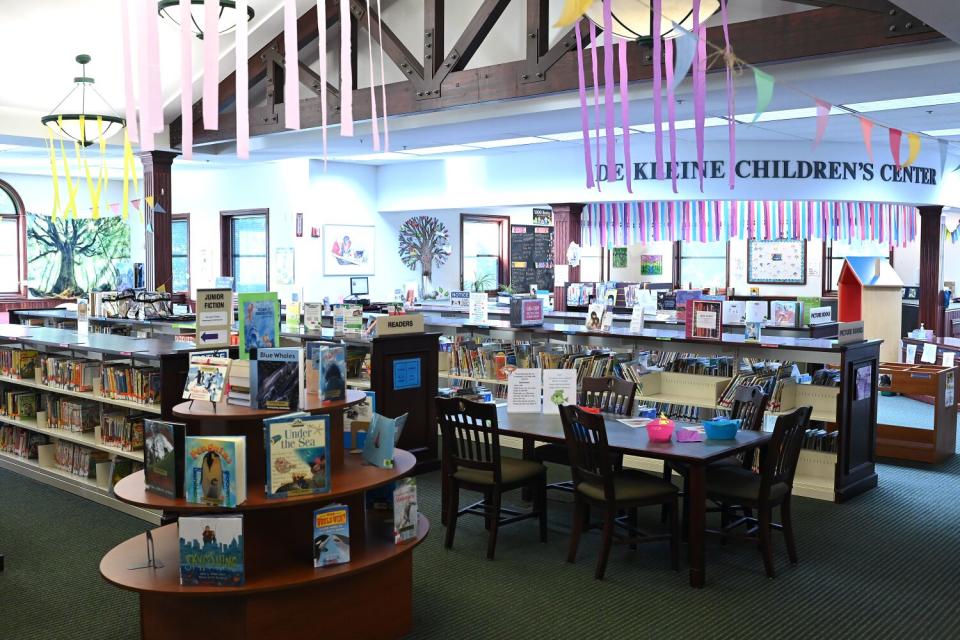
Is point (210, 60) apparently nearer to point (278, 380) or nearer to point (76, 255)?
Result: point (278, 380)

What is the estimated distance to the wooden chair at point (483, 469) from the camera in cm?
505

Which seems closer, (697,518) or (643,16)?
(697,518)

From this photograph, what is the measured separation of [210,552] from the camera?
3.59m

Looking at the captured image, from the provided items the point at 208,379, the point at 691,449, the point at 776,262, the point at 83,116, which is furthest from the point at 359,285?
the point at 208,379

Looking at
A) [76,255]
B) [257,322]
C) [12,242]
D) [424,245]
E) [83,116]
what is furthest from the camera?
[76,255]

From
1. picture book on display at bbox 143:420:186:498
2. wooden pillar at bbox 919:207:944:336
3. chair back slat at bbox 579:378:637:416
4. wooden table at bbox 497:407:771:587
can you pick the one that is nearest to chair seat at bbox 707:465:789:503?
wooden table at bbox 497:407:771:587

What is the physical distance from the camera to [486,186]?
12734mm

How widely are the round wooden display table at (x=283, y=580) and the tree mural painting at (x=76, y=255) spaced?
492 inches

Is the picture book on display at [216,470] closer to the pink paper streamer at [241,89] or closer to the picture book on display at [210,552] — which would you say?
the picture book on display at [210,552]

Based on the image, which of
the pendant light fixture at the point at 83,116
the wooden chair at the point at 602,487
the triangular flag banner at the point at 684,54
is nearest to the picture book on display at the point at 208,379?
the wooden chair at the point at 602,487

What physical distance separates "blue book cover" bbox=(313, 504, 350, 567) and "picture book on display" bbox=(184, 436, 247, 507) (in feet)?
1.12

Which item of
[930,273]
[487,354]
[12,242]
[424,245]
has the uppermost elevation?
[12,242]

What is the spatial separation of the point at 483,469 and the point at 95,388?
10.4 feet

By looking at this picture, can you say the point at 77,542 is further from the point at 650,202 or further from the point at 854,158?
the point at 854,158
